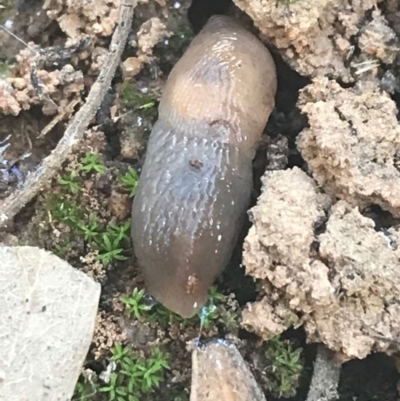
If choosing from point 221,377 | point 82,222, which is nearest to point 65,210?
point 82,222

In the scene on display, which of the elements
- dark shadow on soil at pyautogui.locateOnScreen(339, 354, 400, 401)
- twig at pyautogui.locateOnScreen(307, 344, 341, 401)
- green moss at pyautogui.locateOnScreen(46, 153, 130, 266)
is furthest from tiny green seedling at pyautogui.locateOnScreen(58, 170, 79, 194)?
dark shadow on soil at pyautogui.locateOnScreen(339, 354, 400, 401)

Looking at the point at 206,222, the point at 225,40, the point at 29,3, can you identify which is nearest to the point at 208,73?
the point at 225,40

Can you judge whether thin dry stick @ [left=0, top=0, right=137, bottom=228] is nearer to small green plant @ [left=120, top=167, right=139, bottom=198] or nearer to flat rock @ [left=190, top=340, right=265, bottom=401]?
small green plant @ [left=120, top=167, right=139, bottom=198]

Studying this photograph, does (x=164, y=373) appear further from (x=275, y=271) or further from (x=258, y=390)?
(x=275, y=271)

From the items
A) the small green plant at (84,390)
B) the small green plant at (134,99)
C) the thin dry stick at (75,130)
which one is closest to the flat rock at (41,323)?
the small green plant at (84,390)

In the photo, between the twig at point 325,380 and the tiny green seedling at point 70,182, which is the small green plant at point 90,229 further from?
the twig at point 325,380

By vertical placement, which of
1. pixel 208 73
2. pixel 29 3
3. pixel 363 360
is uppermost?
pixel 29 3
